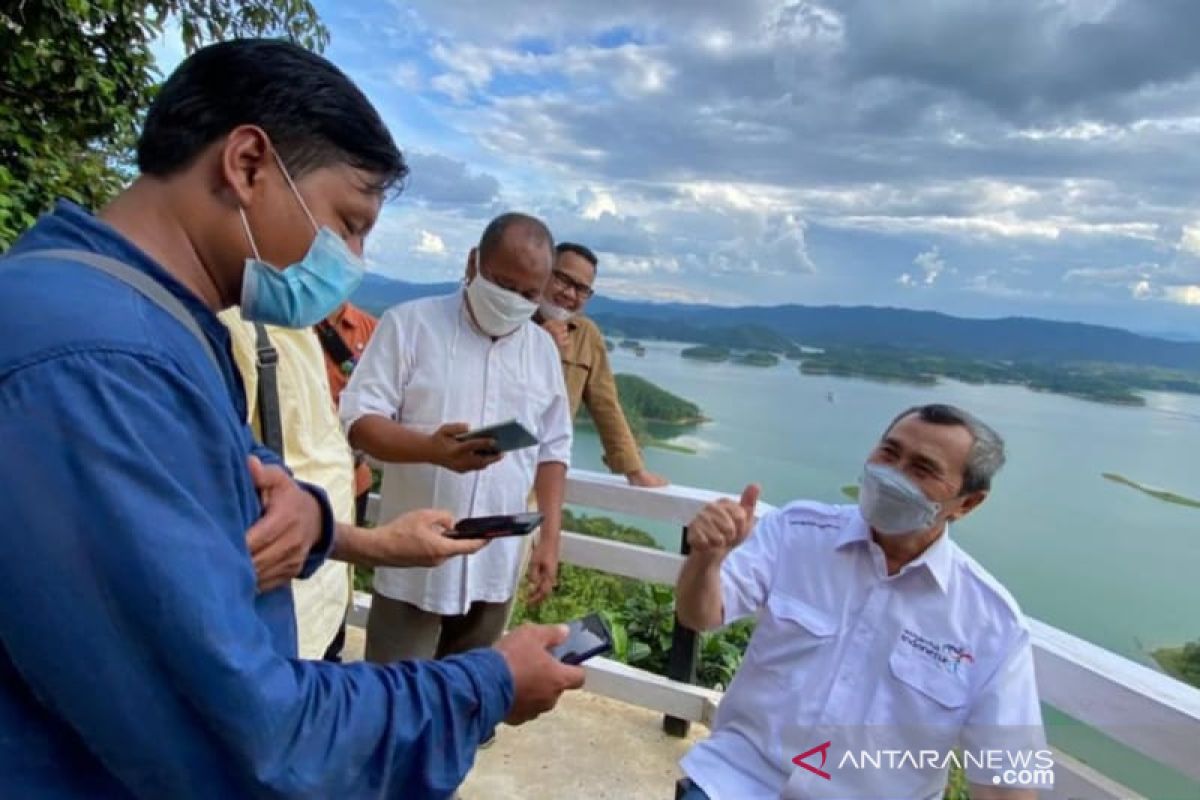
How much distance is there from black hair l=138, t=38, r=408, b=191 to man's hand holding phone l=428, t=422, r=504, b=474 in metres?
1.12

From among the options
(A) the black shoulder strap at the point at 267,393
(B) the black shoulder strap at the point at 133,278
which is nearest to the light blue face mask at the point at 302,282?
(B) the black shoulder strap at the point at 133,278

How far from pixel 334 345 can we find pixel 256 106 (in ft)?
6.11

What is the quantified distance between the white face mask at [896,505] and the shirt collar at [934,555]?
4cm

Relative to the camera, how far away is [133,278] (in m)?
0.74

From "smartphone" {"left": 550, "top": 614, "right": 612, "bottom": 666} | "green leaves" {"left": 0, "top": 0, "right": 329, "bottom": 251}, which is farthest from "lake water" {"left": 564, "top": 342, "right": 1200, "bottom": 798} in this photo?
"green leaves" {"left": 0, "top": 0, "right": 329, "bottom": 251}

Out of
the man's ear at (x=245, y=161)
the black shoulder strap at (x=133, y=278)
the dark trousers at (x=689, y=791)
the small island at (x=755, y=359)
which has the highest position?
the man's ear at (x=245, y=161)

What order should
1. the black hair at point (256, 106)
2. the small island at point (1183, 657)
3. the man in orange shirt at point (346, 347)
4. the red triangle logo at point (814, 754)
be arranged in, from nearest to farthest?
the black hair at point (256, 106) → the red triangle logo at point (814, 754) → the small island at point (1183, 657) → the man in orange shirt at point (346, 347)

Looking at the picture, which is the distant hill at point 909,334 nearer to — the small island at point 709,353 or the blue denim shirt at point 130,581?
the small island at point 709,353

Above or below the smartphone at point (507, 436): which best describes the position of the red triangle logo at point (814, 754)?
below

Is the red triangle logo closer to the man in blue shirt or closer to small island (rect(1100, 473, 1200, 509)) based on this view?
the man in blue shirt

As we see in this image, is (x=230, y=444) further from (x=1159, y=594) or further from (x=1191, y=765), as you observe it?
(x=1159, y=594)

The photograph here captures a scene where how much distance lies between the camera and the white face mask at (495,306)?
2250 mm

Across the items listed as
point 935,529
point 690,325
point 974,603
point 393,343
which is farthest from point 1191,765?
point 690,325

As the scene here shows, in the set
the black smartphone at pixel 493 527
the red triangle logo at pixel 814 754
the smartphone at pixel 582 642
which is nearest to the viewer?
the smartphone at pixel 582 642
